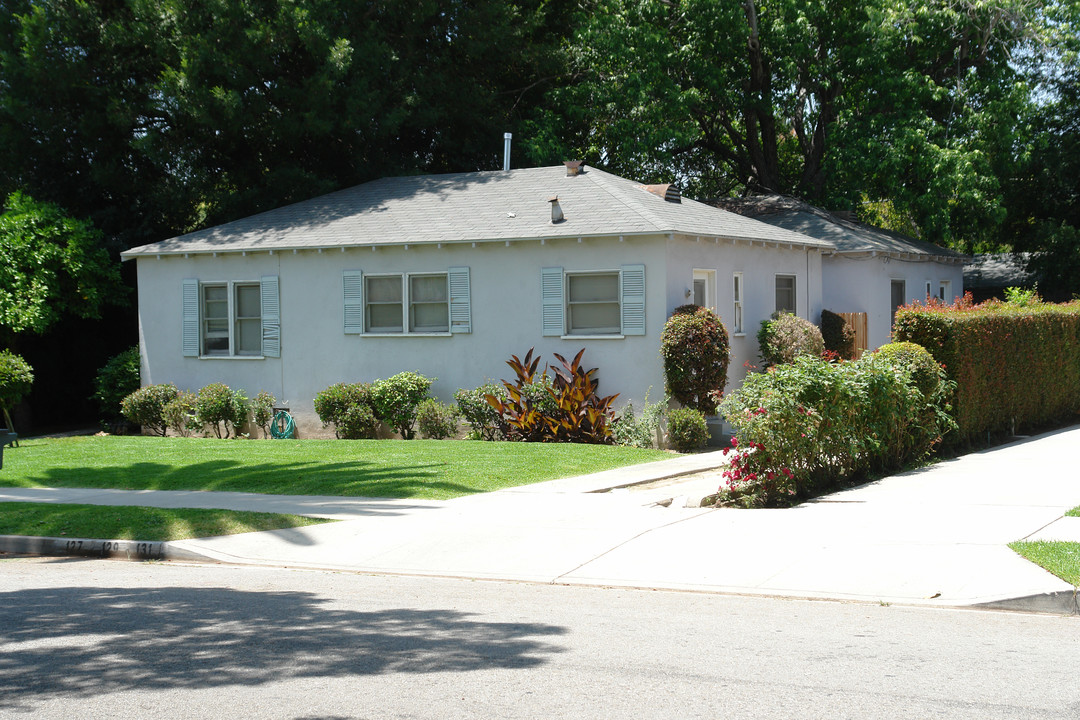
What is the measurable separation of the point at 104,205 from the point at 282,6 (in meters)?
7.00

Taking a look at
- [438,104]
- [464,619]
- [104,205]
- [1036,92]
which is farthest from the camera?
[1036,92]

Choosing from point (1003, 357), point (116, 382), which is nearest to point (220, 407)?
point (116, 382)

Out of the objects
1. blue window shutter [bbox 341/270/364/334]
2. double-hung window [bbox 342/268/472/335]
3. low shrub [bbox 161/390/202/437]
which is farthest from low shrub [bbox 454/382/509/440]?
low shrub [bbox 161/390/202/437]

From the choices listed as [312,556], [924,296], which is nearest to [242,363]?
[312,556]

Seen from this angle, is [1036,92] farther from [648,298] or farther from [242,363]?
[242,363]

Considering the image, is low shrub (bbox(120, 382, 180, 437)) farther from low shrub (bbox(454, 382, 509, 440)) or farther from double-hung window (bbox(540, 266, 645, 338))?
double-hung window (bbox(540, 266, 645, 338))

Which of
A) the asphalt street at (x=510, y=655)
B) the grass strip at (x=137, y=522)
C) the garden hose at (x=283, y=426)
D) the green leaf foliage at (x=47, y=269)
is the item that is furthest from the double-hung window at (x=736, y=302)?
the green leaf foliage at (x=47, y=269)

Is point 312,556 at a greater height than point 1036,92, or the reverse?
point 1036,92

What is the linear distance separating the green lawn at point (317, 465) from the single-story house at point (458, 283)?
247cm

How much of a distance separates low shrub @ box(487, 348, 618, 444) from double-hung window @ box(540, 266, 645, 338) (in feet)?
2.11

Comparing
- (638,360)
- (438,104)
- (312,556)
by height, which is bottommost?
(312,556)

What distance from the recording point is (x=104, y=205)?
2698cm

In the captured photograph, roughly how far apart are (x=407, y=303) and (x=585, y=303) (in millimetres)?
3714

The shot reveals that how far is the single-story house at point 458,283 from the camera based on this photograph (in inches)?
757
